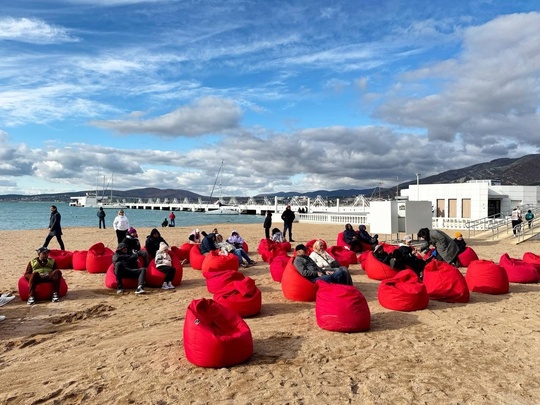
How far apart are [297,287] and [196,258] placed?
15.9ft

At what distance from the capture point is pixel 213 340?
518 centimetres

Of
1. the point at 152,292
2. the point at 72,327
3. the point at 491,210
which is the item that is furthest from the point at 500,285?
the point at 491,210

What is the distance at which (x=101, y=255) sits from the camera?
39.8ft

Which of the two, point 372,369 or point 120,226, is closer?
point 372,369

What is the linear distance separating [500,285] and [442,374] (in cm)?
530

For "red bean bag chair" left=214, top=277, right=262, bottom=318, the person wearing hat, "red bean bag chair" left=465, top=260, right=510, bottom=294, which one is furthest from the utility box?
the person wearing hat

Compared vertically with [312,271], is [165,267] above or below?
below

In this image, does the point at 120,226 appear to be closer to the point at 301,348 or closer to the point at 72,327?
the point at 72,327

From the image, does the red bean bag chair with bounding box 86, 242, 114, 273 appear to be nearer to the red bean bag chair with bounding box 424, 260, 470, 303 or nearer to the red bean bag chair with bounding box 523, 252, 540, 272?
the red bean bag chair with bounding box 424, 260, 470, 303

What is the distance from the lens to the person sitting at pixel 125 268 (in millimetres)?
9609

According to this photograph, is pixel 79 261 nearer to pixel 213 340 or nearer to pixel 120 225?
pixel 120 225

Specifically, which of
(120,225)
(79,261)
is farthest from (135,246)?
(120,225)

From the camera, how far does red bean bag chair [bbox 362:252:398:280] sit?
10.9m

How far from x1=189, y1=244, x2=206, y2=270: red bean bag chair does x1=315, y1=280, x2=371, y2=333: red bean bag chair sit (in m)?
6.35
